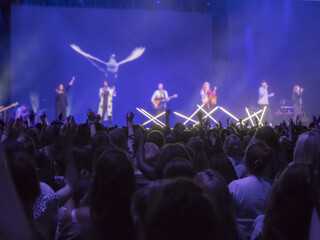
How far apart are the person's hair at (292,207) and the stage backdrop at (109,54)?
16958 mm

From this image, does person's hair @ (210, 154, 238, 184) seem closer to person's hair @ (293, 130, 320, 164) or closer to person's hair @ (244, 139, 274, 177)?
person's hair @ (244, 139, 274, 177)

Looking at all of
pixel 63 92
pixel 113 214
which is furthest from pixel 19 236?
pixel 63 92

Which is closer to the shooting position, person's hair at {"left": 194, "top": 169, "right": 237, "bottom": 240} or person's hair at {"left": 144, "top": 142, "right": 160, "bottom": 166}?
person's hair at {"left": 194, "top": 169, "right": 237, "bottom": 240}

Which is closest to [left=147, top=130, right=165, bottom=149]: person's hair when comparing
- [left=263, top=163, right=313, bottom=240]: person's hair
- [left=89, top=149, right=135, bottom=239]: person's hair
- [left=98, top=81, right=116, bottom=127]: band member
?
[left=89, top=149, right=135, bottom=239]: person's hair

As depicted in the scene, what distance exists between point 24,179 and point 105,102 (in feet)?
52.9

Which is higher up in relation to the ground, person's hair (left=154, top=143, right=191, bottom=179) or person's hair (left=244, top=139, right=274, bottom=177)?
person's hair (left=154, top=143, right=191, bottom=179)

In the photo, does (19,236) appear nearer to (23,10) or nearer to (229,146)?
(229,146)

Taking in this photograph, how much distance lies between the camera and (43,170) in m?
3.36

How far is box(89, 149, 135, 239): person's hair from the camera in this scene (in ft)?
6.83

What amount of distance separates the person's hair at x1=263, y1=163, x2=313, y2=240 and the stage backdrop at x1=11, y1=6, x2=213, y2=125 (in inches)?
668

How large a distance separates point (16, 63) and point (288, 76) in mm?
11939

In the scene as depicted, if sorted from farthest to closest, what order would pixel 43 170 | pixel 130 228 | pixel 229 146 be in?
pixel 229 146, pixel 43 170, pixel 130 228

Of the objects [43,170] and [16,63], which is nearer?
[43,170]

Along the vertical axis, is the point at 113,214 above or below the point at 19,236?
below
